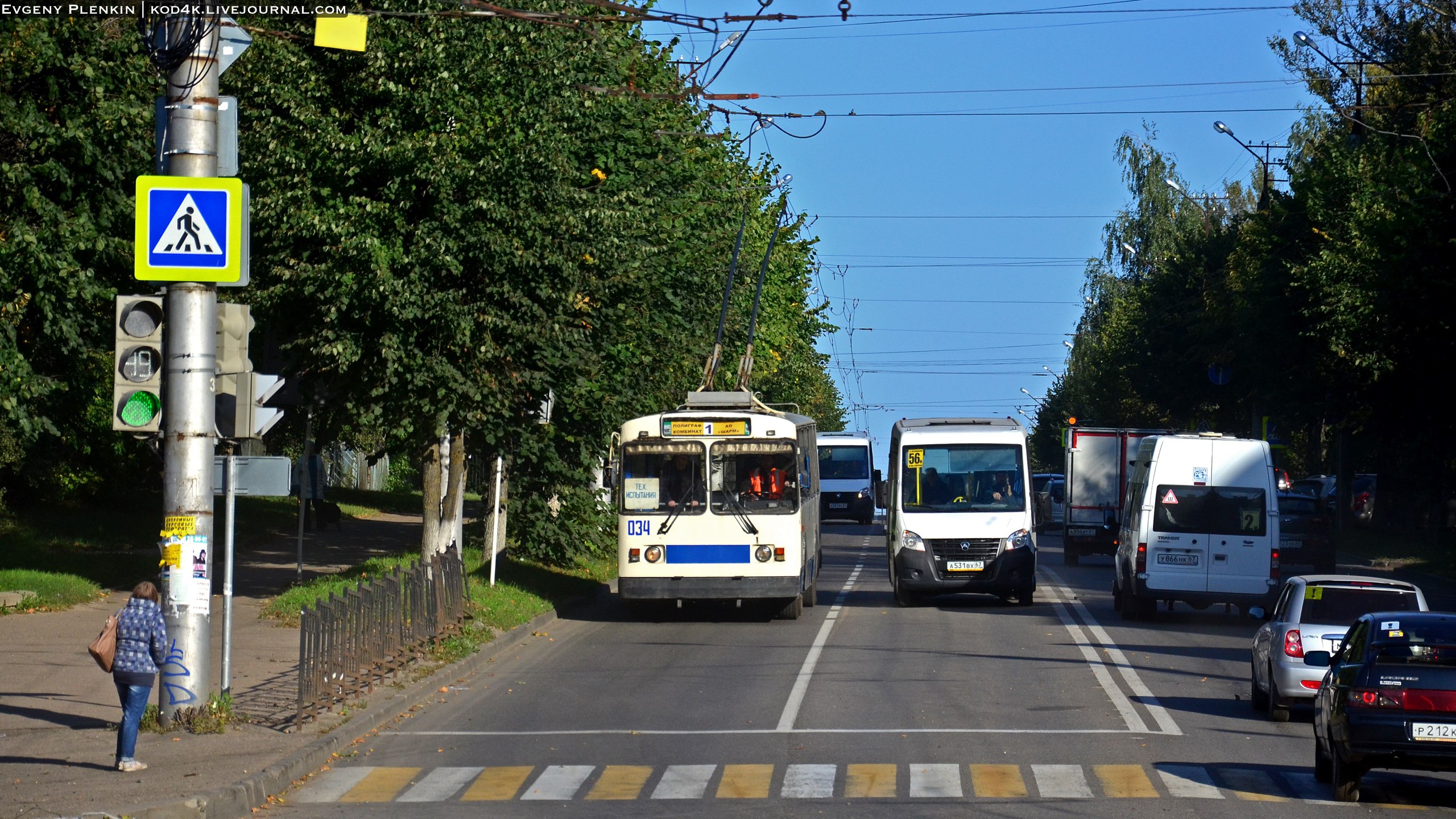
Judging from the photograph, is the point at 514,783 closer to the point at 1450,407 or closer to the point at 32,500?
the point at 32,500

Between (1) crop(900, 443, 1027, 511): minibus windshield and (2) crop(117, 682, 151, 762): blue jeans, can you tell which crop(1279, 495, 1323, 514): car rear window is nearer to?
(1) crop(900, 443, 1027, 511): minibus windshield

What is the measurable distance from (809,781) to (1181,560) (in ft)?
43.4

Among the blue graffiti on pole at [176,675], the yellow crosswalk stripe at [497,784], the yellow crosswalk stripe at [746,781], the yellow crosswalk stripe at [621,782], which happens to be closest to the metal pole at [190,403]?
the blue graffiti on pole at [176,675]

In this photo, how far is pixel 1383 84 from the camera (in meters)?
44.5

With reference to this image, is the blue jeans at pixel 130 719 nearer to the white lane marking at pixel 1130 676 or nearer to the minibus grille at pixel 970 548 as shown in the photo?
the white lane marking at pixel 1130 676

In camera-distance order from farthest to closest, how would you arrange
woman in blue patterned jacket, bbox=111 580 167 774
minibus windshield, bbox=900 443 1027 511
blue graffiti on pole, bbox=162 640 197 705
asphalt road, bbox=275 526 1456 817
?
minibus windshield, bbox=900 443 1027 511
blue graffiti on pole, bbox=162 640 197 705
woman in blue patterned jacket, bbox=111 580 167 774
asphalt road, bbox=275 526 1456 817

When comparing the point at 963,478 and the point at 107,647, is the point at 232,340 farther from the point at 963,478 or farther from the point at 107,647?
the point at 963,478

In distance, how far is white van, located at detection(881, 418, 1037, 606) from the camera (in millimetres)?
24656

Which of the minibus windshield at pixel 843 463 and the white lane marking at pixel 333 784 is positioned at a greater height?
the minibus windshield at pixel 843 463

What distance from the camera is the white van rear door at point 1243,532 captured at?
22.5 m

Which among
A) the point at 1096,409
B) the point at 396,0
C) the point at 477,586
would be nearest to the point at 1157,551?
the point at 477,586

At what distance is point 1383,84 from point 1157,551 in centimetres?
2746

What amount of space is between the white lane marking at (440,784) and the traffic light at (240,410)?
3.02 m

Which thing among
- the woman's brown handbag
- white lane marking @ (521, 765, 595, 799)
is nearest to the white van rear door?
white lane marking @ (521, 765, 595, 799)
